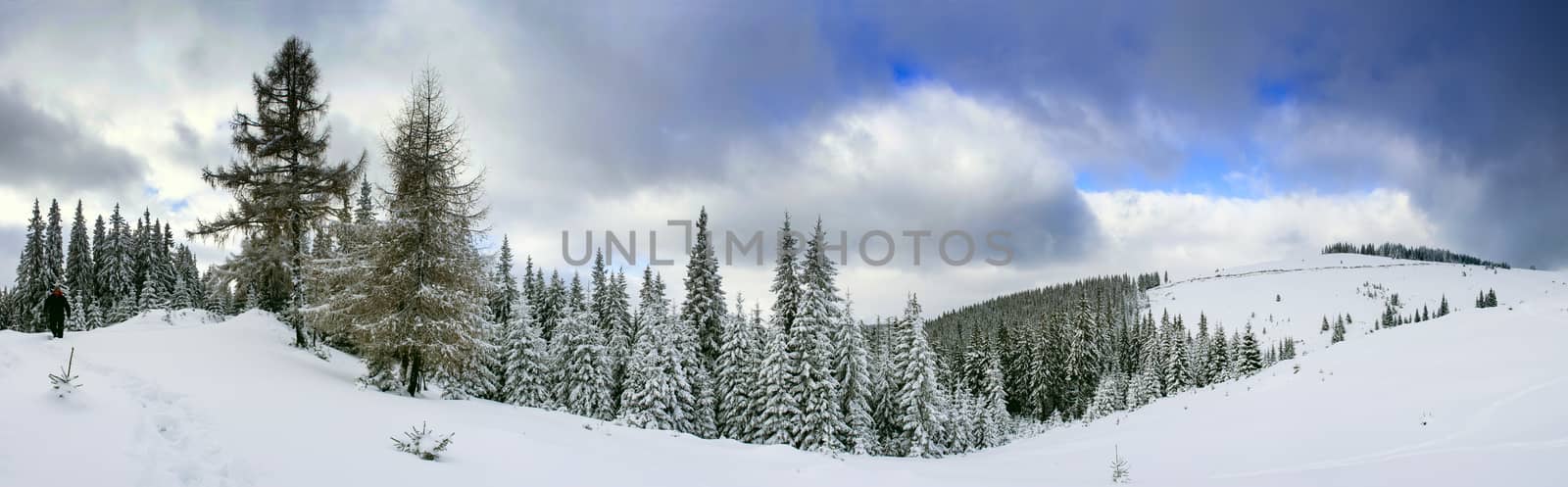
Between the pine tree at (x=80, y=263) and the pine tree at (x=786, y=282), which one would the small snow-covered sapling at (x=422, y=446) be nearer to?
the pine tree at (x=786, y=282)

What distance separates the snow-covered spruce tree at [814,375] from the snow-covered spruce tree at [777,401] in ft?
1.22

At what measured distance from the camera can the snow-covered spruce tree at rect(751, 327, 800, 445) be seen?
30797 millimetres

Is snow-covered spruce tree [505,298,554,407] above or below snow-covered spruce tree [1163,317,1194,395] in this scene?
above

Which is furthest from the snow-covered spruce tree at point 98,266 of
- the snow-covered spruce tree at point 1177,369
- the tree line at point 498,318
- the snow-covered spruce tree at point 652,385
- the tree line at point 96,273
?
the snow-covered spruce tree at point 1177,369

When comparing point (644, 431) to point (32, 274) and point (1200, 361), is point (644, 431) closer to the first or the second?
point (32, 274)

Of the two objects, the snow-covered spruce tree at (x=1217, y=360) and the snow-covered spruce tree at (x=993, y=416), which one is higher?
the snow-covered spruce tree at (x=1217, y=360)

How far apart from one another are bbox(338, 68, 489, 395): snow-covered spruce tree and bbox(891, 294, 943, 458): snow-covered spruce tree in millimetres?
23596

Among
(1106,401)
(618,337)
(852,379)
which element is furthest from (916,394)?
(1106,401)

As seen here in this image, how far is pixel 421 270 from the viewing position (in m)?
19.6

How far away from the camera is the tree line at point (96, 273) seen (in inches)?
2243

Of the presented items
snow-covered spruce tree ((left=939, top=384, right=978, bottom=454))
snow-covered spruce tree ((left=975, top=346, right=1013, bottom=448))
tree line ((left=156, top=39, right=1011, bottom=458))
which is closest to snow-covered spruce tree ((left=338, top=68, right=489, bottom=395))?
tree line ((left=156, top=39, right=1011, bottom=458))

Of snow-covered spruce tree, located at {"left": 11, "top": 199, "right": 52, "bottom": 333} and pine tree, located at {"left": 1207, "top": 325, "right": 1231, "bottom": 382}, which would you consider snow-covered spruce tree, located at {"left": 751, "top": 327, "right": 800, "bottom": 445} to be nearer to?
pine tree, located at {"left": 1207, "top": 325, "right": 1231, "bottom": 382}

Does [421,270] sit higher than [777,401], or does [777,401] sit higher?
[421,270]

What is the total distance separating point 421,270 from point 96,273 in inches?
2954
